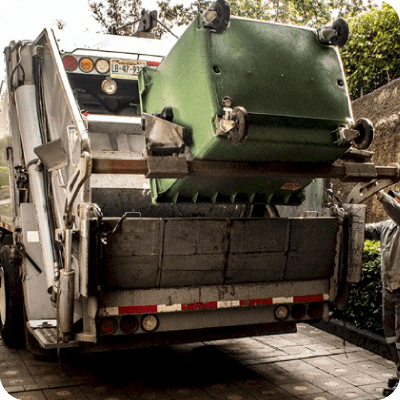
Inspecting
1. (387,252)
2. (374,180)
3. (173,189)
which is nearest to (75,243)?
(173,189)

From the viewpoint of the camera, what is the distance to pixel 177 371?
15.6ft

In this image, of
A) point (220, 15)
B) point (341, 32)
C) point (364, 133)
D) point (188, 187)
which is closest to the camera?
point (220, 15)

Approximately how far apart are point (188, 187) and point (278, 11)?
5356mm

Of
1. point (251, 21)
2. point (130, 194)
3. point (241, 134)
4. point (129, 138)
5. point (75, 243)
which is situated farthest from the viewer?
point (129, 138)

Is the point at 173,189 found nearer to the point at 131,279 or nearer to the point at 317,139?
the point at 131,279

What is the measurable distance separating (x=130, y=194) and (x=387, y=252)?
188 cm

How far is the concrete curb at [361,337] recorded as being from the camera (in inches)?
200

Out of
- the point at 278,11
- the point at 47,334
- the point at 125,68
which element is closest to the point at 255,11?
the point at 278,11

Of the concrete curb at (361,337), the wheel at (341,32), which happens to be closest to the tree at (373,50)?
the concrete curb at (361,337)

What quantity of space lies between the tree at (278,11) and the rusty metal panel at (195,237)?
502cm

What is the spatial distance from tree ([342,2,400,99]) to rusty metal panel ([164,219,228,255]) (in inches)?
196

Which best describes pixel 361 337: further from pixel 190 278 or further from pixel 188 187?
pixel 188 187

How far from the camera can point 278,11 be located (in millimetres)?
8375

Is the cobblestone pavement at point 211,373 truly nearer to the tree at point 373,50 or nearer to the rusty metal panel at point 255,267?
the rusty metal panel at point 255,267
